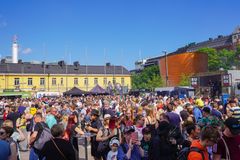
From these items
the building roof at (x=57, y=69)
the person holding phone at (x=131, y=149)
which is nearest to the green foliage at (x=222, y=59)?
the building roof at (x=57, y=69)

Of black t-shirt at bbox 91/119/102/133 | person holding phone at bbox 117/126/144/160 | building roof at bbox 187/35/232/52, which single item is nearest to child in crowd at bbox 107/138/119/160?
person holding phone at bbox 117/126/144/160

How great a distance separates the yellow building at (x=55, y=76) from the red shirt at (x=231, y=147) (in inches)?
2995

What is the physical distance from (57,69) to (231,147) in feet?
283

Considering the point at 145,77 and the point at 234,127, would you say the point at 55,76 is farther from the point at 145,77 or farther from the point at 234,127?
the point at 234,127

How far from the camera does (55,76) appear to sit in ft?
281

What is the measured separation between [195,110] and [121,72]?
84.4m

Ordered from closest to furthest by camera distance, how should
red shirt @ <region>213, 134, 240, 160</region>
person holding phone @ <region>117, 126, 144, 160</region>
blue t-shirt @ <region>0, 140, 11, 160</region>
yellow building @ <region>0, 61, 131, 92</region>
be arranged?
1. red shirt @ <region>213, 134, 240, 160</region>
2. blue t-shirt @ <region>0, 140, 11, 160</region>
3. person holding phone @ <region>117, 126, 144, 160</region>
4. yellow building @ <region>0, 61, 131, 92</region>

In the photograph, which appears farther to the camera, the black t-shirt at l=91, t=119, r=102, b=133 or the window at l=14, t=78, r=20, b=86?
the window at l=14, t=78, r=20, b=86

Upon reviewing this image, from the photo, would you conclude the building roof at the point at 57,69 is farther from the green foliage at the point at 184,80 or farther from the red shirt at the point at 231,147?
the red shirt at the point at 231,147

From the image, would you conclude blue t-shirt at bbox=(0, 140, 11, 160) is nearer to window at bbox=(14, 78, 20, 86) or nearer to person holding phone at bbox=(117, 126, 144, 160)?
person holding phone at bbox=(117, 126, 144, 160)

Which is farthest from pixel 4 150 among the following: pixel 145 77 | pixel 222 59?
pixel 145 77

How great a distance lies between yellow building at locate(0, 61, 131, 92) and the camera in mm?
79375

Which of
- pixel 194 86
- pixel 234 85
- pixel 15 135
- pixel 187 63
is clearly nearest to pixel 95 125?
pixel 15 135

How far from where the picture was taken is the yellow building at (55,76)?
260 feet
